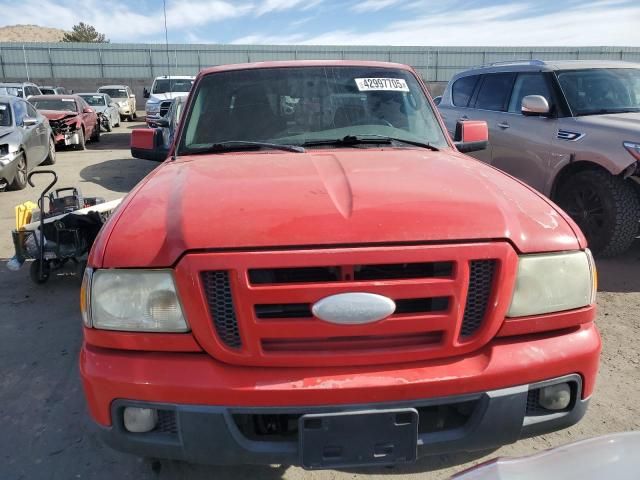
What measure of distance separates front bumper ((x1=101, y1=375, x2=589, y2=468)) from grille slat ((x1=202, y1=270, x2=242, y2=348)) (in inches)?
8.9

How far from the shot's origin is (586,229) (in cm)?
521

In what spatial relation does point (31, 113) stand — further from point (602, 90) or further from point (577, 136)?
point (602, 90)

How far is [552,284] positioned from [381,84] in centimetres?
186

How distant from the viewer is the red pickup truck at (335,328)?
1.68 meters

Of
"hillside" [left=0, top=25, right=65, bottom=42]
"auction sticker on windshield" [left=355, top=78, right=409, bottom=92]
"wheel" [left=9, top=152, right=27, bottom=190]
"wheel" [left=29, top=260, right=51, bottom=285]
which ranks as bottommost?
"wheel" [left=29, top=260, right=51, bottom=285]

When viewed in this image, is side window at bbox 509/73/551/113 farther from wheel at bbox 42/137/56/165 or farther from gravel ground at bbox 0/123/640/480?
wheel at bbox 42/137/56/165

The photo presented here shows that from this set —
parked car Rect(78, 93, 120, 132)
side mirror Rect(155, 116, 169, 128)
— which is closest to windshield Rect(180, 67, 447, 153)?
side mirror Rect(155, 116, 169, 128)

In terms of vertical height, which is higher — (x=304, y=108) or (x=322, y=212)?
(x=304, y=108)

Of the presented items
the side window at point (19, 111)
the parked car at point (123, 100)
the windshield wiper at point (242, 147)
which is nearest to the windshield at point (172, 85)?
the parked car at point (123, 100)

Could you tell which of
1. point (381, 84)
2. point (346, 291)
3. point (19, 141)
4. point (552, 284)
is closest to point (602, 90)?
point (381, 84)

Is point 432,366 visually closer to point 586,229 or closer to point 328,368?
point 328,368

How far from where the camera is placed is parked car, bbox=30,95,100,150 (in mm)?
13812

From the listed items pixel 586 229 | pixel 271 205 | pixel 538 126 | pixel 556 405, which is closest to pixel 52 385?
pixel 271 205

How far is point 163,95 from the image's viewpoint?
17188 millimetres
